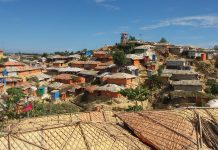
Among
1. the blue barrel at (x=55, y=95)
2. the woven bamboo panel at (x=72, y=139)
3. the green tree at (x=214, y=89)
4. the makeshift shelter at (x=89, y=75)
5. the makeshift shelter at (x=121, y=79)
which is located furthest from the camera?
the makeshift shelter at (x=89, y=75)

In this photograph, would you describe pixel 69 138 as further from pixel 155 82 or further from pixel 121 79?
pixel 155 82

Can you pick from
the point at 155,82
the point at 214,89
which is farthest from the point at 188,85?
the point at 155,82

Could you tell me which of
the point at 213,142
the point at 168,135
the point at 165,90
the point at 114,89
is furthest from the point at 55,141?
the point at 165,90

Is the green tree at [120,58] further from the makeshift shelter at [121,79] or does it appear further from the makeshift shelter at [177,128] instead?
the makeshift shelter at [177,128]

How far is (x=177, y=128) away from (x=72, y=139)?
10.4 feet

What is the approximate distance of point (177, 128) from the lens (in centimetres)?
827

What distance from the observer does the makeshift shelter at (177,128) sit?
7656 mm

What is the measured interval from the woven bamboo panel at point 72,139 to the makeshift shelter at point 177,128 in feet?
1.78

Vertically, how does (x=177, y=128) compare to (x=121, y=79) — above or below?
above

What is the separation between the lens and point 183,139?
775 centimetres

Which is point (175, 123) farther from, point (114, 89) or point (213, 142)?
point (114, 89)

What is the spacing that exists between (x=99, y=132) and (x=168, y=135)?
2066mm

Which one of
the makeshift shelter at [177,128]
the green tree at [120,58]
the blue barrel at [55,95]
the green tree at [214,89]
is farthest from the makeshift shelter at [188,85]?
the makeshift shelter at [177,128]

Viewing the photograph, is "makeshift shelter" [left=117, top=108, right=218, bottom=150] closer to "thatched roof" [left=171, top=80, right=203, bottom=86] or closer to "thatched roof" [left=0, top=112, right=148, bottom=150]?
"thatched roof" [left=0, top=112, right=148, bottom=150]
